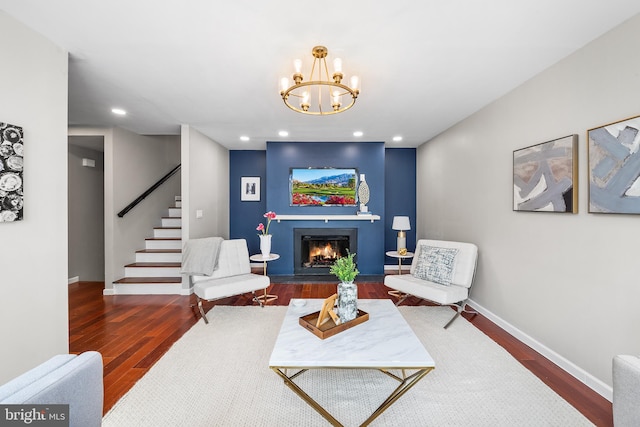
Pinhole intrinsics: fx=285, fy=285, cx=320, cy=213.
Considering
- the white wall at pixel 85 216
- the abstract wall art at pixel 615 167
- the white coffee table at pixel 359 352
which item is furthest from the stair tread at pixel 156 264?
the abstract wall art at pixel 615 167

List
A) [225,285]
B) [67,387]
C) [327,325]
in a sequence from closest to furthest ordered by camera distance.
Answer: [67,387]
[327,325]
[225,285]

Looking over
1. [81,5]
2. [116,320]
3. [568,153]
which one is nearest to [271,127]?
[81,5]

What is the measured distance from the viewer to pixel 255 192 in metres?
6.03

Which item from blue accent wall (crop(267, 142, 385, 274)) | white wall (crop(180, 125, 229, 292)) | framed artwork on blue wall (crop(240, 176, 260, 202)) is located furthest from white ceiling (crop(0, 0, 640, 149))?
framed artwork on blue wall (crop(240, 176, 260, 202))

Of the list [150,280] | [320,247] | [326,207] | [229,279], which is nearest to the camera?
[229,279]

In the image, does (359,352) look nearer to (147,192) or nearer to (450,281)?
(450,281)

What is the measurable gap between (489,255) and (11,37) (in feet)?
15.0

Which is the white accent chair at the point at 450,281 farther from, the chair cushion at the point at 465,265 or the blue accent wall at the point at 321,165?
the blue accent wall at the point at 321,165

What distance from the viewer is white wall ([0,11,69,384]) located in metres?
1.84

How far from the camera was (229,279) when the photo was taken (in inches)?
141

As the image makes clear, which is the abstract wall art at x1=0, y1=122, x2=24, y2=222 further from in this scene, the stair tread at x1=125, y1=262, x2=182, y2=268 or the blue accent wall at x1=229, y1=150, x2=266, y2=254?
the blue accent wall at x1=229, y1=150, x2=266, y2=254

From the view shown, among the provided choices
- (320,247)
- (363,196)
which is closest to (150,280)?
(320,247)

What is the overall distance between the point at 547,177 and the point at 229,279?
3489mm

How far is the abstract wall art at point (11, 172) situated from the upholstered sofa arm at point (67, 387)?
1361 millimetres
